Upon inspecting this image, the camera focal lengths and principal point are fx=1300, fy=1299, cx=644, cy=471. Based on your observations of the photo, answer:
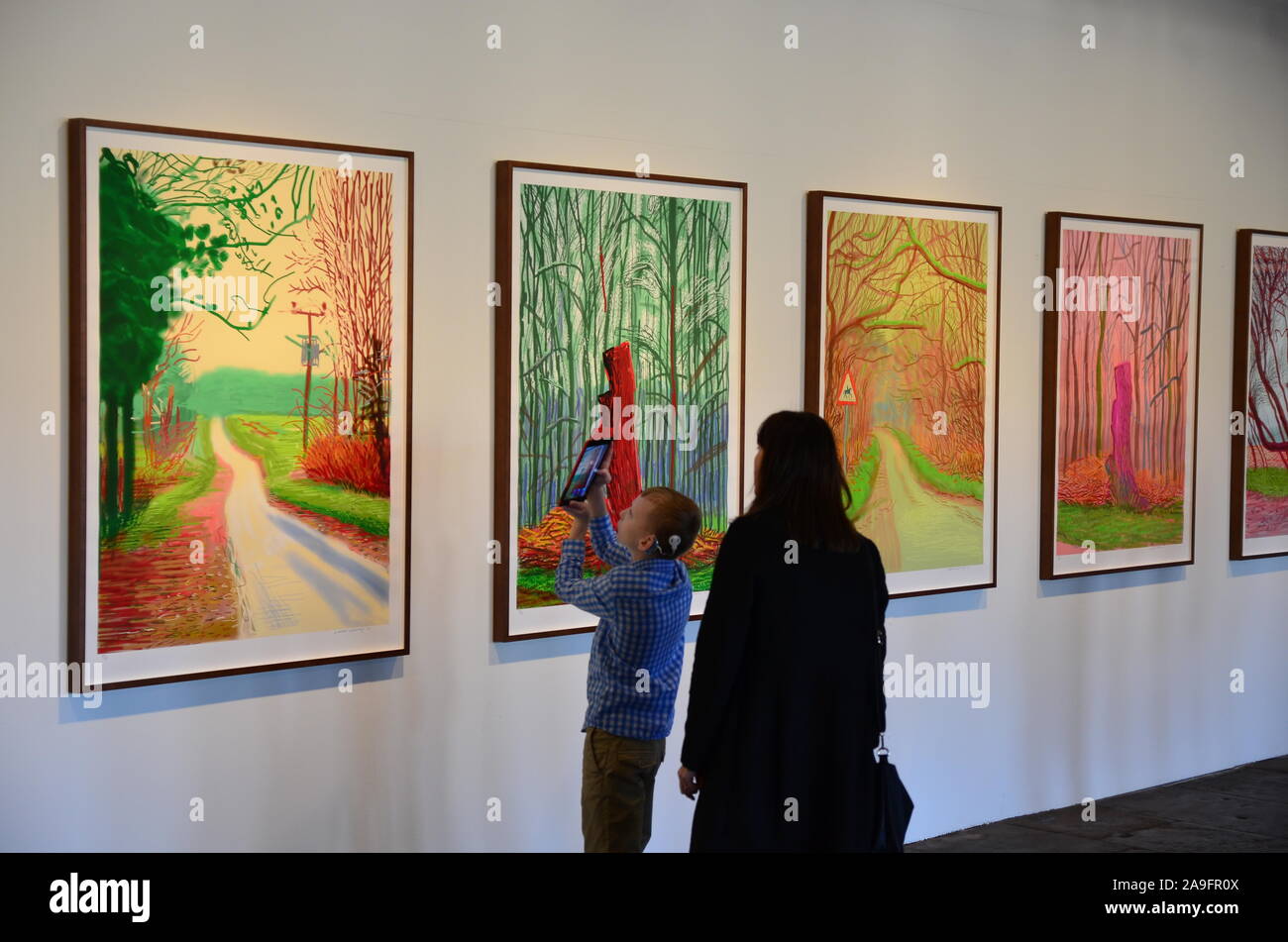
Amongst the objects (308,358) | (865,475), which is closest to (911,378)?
(865,475)

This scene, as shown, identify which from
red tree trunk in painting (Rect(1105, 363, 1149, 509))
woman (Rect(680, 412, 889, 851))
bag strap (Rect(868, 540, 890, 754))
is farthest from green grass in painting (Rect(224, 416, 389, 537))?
red tree trunk in painting (Rect(1105, 363, 1149, 509))

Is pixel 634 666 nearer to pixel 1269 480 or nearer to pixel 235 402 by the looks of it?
pixel 235 402

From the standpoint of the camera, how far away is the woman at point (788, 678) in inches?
125

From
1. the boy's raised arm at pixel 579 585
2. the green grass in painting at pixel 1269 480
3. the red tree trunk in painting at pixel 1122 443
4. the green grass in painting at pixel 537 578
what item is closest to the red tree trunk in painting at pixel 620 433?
the green grass in painting at pixel 537 578

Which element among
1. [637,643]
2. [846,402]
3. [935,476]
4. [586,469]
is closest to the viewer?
[637,643]

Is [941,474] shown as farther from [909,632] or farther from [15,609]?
[15,609]

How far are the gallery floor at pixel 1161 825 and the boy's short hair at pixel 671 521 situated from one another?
95.6 inches

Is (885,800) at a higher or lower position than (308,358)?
lower

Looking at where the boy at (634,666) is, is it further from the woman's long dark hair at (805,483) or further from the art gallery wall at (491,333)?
the art gallery wall at (491,333)

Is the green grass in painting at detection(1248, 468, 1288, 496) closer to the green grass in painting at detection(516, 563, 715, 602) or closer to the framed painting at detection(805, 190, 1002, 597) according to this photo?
the framed painting at detection(805, 190, 1002, 597)

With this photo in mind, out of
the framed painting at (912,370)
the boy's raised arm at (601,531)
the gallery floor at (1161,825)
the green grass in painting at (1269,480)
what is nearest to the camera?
the boy's raised arm at (601,531)

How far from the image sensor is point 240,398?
3785 millimetres

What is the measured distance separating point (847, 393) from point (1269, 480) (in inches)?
119
